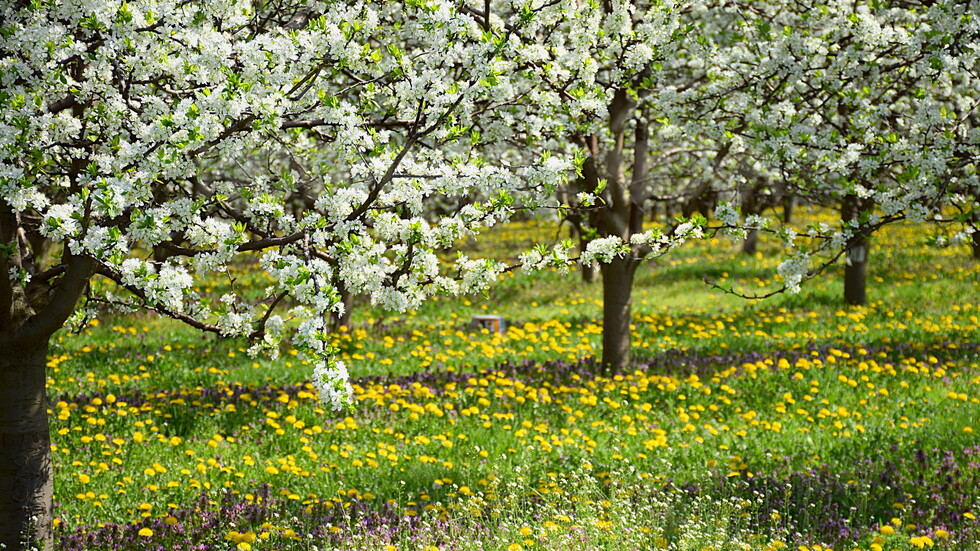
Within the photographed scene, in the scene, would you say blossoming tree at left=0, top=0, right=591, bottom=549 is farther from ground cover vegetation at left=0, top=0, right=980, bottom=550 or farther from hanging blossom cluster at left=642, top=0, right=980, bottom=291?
hanging blossom cluster at left=642, top=0, right=980, bottom=291

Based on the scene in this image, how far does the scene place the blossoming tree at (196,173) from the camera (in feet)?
12.6

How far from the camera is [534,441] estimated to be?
25.1 feet

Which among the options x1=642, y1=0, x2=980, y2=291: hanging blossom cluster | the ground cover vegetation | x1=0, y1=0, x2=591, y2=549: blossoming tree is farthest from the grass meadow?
x1=642, y1=0, x2=980, y2=291: hanging blossom cluster

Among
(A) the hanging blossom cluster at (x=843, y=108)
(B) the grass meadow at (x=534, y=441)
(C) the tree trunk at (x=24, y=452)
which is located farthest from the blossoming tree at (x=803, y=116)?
(C) the tree trunk at (x=24, y=452)

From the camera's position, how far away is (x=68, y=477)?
662 cm

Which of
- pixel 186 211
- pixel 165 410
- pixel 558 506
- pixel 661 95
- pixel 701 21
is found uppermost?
pixel 701 21

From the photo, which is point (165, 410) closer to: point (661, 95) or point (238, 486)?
point (238, 486)

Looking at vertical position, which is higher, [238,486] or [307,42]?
[307,42]

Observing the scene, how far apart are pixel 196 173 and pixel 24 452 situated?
2.11m

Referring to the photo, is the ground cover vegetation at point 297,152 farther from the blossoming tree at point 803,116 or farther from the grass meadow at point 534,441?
the grass meadow at point 534,441

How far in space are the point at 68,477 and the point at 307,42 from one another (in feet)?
14.2

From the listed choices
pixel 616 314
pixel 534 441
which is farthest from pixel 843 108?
pixel 534 441

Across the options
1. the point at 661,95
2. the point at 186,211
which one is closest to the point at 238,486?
the point at 186,211

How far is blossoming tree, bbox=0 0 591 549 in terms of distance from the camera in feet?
12.6
